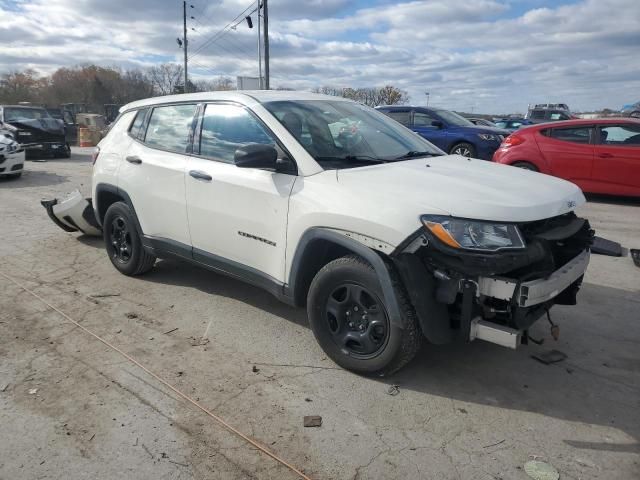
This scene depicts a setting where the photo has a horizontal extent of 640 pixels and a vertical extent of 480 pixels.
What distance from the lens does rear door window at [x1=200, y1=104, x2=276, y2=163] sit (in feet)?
12.4

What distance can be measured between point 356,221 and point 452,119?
1077 cm

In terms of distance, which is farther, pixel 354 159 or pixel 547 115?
pixel 547 115

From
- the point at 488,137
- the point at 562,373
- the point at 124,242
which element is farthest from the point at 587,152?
the point at 124,242

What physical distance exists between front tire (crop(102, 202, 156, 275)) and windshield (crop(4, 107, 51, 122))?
567 inches

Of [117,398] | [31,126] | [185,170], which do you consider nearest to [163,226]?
[185,170]

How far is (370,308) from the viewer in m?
3.19

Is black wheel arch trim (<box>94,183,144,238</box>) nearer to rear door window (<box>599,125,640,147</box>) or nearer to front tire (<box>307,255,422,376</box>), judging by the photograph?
front tire (<box>307,255,422,376</box>)

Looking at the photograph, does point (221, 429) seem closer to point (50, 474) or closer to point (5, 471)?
point (50, 474)

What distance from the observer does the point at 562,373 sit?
3.39 metres

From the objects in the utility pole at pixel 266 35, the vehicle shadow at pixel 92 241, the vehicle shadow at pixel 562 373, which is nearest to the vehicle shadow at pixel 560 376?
the vehicle shadow at pixel 562 373

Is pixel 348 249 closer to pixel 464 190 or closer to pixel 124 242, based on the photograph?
pixel 464 190

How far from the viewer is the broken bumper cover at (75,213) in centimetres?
646

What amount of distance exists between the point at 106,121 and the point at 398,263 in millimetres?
32913

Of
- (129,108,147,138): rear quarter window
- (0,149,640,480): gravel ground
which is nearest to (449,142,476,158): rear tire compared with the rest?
(0,149,640,480): gravel ground
